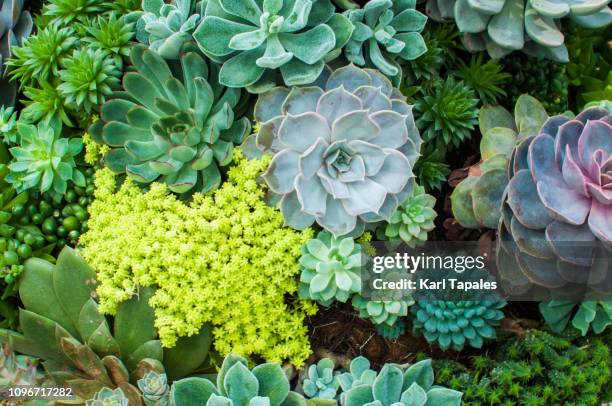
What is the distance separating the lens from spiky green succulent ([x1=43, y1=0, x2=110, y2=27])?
81.1 inches

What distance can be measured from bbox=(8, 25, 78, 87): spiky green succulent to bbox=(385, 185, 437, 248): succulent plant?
1.20 m

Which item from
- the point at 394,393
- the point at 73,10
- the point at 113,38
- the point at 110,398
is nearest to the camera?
the point at 110,398

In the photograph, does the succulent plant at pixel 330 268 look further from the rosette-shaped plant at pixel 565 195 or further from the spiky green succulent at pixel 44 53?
the spiky green succulent at pixel 44 53

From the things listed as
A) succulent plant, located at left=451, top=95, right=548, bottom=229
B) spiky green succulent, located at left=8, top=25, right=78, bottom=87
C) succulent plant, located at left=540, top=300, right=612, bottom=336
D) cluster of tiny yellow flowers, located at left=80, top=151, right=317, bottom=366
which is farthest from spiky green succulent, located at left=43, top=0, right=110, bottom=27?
succulent plant, located at left=540, top=300, right=612, bottom=336

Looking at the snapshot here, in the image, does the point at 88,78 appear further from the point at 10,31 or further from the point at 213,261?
the point at 213,261

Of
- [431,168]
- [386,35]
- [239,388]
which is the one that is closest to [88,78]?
[386,35]

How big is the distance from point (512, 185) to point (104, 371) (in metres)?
1.30

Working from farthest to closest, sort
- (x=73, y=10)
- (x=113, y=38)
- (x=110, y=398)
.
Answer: (x=73, y=10) → (x=113, y=38) → (x=110, y=398)

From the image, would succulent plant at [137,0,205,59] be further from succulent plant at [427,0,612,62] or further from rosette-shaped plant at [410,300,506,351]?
rosette-shaped plant at [410,300,506,351]

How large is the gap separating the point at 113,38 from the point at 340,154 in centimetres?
84

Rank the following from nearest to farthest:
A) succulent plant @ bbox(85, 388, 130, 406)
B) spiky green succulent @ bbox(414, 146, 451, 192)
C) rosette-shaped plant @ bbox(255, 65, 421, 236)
Result: 1. succulent plant @ bbox(85, 388, 130, 406)
2. rosette-shaped plant @ bbox(255, 65, 421, 236)
3. spiky green succulent @ bbox(414, 146, 451, 192)

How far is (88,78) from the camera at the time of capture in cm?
191

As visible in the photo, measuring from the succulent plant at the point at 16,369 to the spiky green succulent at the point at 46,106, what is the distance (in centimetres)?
73

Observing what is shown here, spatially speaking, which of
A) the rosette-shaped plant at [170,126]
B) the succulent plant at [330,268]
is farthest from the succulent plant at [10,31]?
the succulent plant at [330,268]
